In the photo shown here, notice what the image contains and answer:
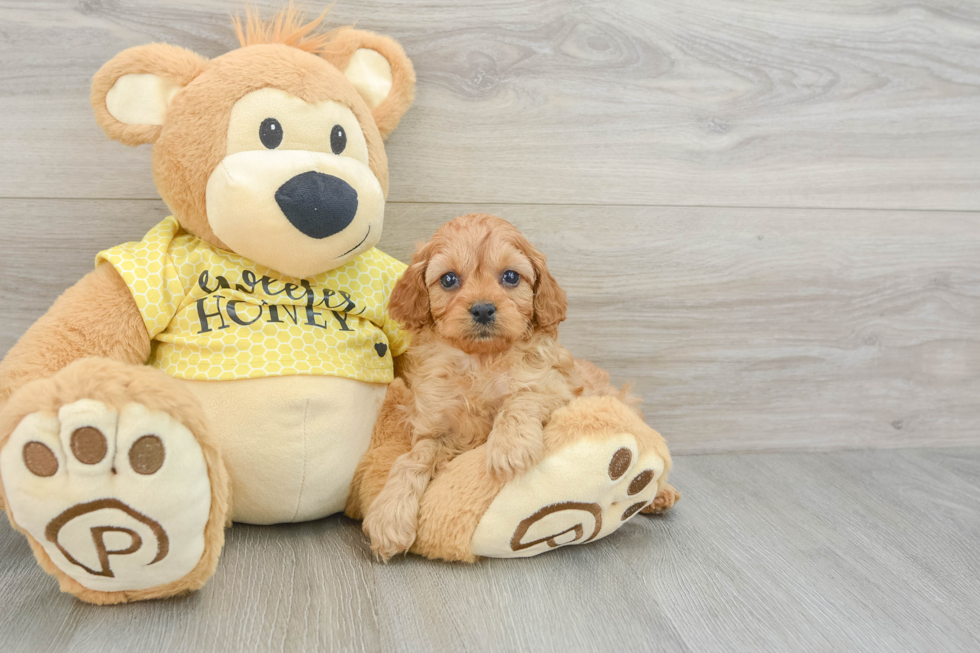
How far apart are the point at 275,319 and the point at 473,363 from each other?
355mm

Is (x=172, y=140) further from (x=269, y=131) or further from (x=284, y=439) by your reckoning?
(x=284, y=439)

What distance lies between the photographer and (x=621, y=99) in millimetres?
1616

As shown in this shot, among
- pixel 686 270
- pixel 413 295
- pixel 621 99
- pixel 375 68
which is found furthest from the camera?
pixel 686 270

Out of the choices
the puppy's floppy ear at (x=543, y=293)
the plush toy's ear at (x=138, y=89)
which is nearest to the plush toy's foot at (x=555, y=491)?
the puppy's floppy ear at (x=543, y=293)

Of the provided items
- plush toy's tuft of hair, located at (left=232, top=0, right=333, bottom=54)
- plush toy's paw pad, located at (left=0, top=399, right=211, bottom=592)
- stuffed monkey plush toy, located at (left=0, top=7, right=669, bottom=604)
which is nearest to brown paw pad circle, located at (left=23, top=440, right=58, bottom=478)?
plush toy's paw pad, located at (left=0, top=399, right=211, bottom=592)

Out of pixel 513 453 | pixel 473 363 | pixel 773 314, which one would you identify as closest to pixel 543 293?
pixel 473 363

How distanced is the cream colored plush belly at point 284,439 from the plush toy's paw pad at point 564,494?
295 millimetres

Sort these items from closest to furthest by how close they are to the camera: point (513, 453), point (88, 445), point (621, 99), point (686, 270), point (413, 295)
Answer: point (88, 445), point (513, 453), point (413, 295), point (621, 99), point (686, 270)

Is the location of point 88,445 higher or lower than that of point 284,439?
higher

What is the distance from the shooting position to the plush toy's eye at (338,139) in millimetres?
1236

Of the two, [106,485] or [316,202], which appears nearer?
[106,485]

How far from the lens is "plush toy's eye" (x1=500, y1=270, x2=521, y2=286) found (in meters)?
1.22

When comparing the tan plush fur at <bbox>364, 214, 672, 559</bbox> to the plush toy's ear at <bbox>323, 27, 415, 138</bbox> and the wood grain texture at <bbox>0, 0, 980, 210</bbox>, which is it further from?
the wood grain texture at <bbox>0, 0, 980, 210</bbox>

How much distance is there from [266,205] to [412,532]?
0.58 metres
